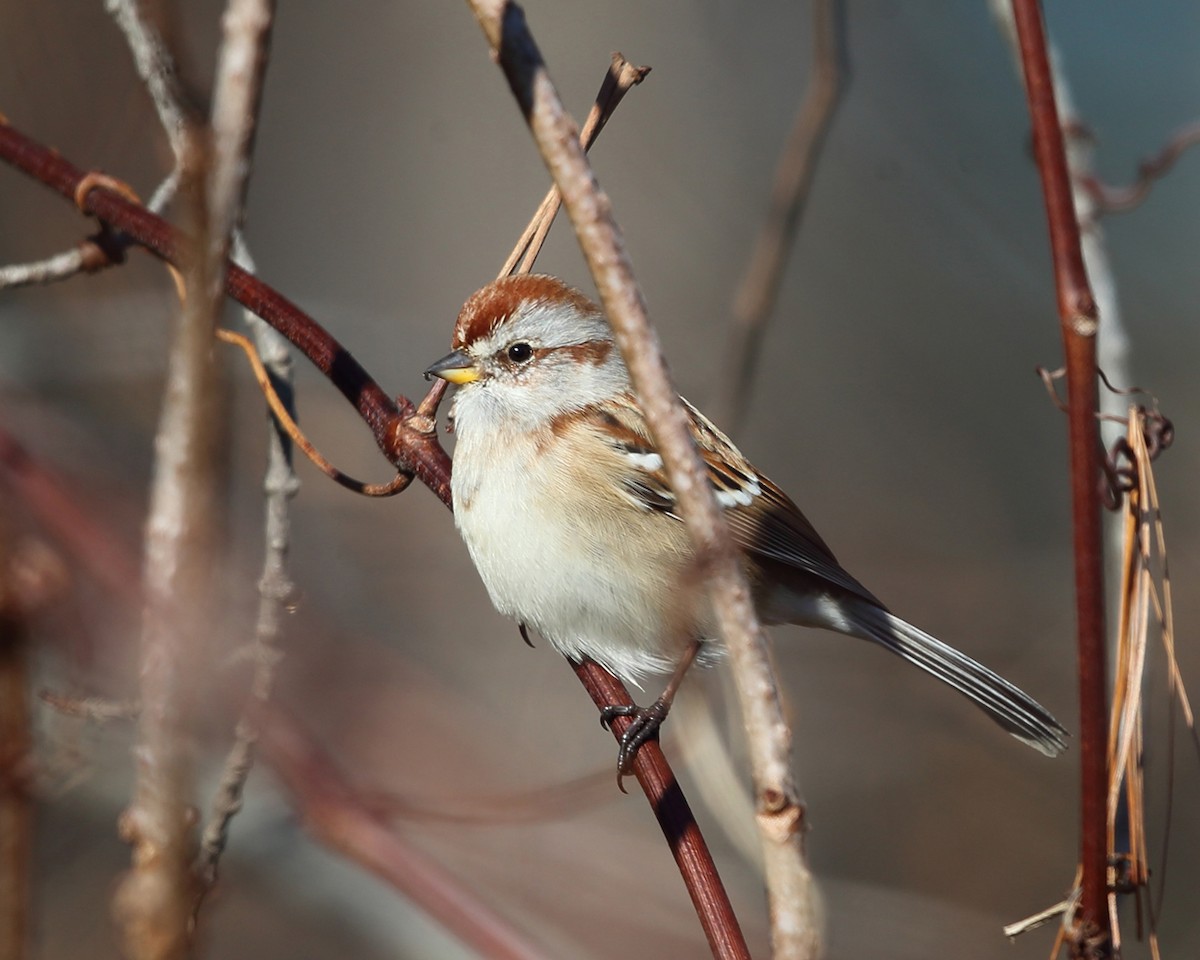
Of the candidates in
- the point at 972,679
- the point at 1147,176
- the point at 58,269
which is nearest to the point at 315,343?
the point at 58,269

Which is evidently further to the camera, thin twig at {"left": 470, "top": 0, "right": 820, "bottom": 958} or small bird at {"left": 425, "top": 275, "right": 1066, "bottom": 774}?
small bird at {"left": 425, "top": 275, "right": 1066, "bottom": 774}

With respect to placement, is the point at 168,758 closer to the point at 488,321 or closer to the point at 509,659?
the point at 488,321

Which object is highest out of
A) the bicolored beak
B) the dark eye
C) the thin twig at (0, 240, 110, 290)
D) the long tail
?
the dark eye

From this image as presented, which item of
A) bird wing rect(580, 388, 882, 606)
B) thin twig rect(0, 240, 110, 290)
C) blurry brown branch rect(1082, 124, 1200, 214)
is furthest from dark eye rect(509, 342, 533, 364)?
blurry brown branch rect(1082, 124, 1200, 214)

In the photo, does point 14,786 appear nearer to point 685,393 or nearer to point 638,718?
point 638,718

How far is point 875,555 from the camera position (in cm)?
581

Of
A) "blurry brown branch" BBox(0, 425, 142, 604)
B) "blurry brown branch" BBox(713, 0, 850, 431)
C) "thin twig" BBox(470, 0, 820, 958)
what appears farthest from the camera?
"blurry brown branch" BBox(713, 0, 850, 431)

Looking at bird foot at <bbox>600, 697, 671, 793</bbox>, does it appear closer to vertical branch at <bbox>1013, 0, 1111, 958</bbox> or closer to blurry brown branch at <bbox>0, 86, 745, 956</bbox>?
blurry brown branch at <bbox>0, 86, 745, 956</bbox>

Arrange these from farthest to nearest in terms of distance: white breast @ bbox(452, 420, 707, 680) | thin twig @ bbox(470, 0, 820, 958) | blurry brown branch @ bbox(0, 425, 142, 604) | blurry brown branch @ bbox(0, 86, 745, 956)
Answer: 1. white breast @ bbox(452, 420, 707, 680)
2. blurry brown branch @ bbox(0, 86, 745, 956)
3. blurry brown branch @ bbox(0, 425, 142, 604)
4. thin twig @ bbox(470, 0, 820, 958)

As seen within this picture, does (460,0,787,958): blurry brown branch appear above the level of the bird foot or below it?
below

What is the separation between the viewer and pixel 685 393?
426 centimetres

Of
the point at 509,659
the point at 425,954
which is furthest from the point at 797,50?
the point at 425,954

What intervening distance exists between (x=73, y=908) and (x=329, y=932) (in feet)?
2.85

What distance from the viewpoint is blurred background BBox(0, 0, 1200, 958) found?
10.3ft
